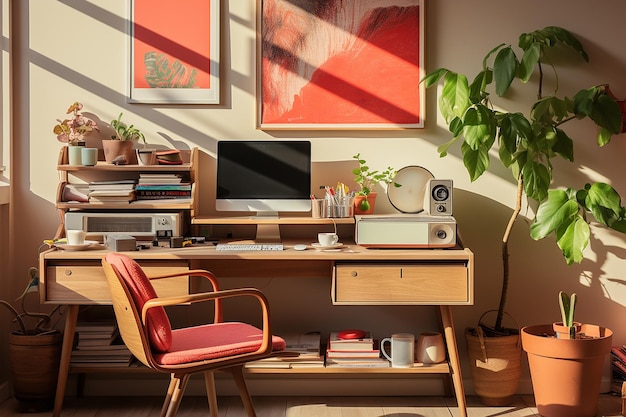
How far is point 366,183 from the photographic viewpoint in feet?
13.5

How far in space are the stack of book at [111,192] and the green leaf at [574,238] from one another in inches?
76.2

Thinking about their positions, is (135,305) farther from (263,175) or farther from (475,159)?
(475,159)

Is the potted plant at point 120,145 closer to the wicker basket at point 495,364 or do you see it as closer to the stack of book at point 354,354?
the stack of book at point 354,354

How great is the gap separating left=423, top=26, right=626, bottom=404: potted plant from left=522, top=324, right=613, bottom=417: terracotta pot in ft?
0.60

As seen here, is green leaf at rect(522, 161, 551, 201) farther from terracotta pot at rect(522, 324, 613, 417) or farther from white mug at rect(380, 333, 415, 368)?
white mug at rect(380, 333, 415, 368)

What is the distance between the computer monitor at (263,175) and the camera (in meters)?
4.04

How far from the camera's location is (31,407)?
12.7 ft

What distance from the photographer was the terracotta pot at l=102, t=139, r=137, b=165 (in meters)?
3.99

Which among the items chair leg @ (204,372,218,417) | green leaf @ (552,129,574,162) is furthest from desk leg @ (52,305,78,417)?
green leaf @ (552,129,574,162)

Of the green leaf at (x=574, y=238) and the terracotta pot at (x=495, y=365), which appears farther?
the terracotta pot at (x=495, y=365)

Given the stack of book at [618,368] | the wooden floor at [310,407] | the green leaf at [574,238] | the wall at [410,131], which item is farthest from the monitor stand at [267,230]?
the stack of book at [618,368]

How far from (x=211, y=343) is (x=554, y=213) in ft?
5.30

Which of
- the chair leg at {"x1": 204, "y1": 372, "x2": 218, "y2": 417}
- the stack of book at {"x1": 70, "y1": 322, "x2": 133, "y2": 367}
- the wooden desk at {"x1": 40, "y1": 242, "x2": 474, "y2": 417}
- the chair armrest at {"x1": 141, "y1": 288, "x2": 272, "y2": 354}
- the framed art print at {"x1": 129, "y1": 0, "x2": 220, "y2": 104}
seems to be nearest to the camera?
the chair armrest at {"x1": 141, "y1": 288, "x2": 272, "y2": 354}

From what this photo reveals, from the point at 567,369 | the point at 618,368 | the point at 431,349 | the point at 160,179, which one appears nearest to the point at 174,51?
the point at 160,179
